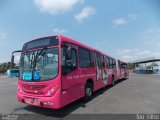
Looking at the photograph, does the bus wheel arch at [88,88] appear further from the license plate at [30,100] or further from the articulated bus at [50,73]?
the license plate at [30,100]

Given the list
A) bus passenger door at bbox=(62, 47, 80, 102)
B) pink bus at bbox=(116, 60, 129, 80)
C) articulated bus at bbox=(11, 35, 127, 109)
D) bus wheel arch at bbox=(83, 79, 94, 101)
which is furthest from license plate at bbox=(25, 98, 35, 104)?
→ pink bus at bbox=(116, 60, 129, 80)

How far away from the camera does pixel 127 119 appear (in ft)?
18.5

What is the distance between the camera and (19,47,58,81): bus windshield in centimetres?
611

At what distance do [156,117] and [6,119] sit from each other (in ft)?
17.2

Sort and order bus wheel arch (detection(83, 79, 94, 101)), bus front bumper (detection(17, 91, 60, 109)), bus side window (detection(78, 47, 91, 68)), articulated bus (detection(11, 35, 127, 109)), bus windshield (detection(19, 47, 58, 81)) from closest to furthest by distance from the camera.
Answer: bus front bumper (detection(17, 91, 60, 109)) < articulated bus (detection(11, 35, 127, 109)) < bus windshield (detection(19, 47, 58, 81)) < bus side window (detection(78, 47, 91, 68)) < bus wheel arch (detection(83, 79, 94, 101))

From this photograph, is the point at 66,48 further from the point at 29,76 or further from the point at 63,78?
the point at 29,76

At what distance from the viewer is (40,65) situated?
20.8ft

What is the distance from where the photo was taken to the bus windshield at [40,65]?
241 inches

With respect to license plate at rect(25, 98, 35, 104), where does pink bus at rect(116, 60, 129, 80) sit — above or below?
above

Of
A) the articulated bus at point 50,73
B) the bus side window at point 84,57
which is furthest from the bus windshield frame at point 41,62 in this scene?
the bus side window at point 84,57

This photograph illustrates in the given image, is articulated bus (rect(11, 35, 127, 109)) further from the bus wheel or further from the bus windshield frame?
the bus wheel

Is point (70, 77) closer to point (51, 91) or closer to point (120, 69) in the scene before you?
point (51, 91)

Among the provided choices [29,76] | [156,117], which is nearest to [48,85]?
[29,76]

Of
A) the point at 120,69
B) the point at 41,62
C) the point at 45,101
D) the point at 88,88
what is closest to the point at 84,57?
the point at 88,88
